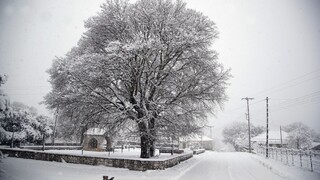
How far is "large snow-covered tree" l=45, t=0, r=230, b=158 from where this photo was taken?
56.4 feet

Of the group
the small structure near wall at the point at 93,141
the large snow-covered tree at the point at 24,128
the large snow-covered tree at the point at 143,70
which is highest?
the large snow-covered tree at the point at 143,70

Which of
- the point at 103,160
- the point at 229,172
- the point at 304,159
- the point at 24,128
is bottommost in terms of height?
the point at 229,172

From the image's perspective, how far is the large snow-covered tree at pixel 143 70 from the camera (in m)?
17.2

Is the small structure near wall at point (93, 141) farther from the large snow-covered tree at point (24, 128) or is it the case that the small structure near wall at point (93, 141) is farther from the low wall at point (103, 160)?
the low wall at point (103, 160)

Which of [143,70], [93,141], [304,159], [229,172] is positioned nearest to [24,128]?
[93,141]

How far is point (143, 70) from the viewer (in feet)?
59.5

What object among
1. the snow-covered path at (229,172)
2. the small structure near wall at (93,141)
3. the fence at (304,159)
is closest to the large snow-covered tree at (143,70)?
the snow-covered path at (229,172)

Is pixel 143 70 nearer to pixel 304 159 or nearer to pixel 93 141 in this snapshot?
pixel 304 159

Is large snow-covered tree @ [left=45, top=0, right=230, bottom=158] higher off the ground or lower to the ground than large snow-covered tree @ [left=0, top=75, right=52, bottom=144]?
higher

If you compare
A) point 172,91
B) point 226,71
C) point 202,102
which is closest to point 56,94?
Answer: point 172,91

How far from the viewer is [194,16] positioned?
759 inches

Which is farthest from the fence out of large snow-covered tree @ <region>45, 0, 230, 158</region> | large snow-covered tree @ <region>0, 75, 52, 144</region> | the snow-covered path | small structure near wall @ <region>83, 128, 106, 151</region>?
large snow-covered tree @ <region>0, 75, 52, 144</region>

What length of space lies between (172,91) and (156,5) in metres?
7.40

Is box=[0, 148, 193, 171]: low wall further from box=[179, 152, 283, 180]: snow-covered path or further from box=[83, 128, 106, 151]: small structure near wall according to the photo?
box=[83, 128, 106, 151]: small structure near wall
